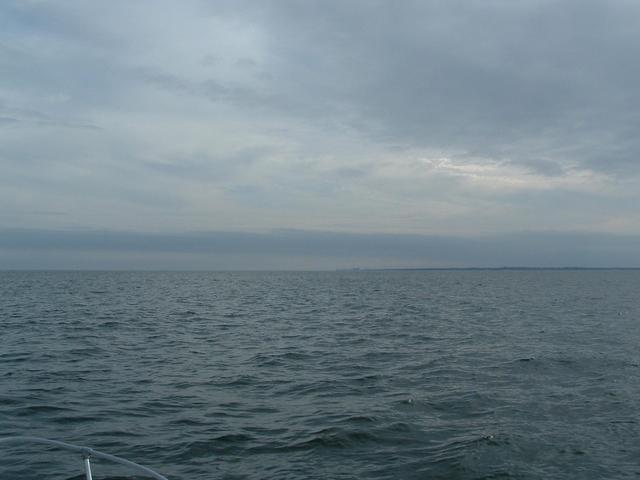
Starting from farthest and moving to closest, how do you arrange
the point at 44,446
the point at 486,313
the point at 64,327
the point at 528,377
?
the point at 486,313 → the point at 64,327 → the point at 528,377 → the point at 44,446

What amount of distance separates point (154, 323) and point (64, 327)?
5532mm

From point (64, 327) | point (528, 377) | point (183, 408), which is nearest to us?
point (183, 408)

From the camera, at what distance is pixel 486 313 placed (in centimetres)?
4431

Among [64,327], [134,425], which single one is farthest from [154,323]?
[134,425]

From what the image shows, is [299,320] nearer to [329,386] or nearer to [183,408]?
[329,386]

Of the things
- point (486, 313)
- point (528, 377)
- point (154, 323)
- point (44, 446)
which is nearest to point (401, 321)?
point (486, 313)

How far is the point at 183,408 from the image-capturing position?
14.4 meters

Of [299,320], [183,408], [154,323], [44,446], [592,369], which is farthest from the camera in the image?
[299,320]

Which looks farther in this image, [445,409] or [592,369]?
[592,369]

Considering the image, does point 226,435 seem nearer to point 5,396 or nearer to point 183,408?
point 183,408

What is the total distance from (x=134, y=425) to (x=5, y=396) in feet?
16.6

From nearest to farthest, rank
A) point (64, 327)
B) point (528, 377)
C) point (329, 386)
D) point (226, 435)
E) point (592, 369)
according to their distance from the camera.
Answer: point (226, 435) → point (329, 386) → point (528, 377) → point (592, 369) → point (64, 327)

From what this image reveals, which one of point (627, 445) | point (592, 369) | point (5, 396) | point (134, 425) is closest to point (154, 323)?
point (5, 396)

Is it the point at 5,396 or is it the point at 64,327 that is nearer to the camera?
the point at 5,396
